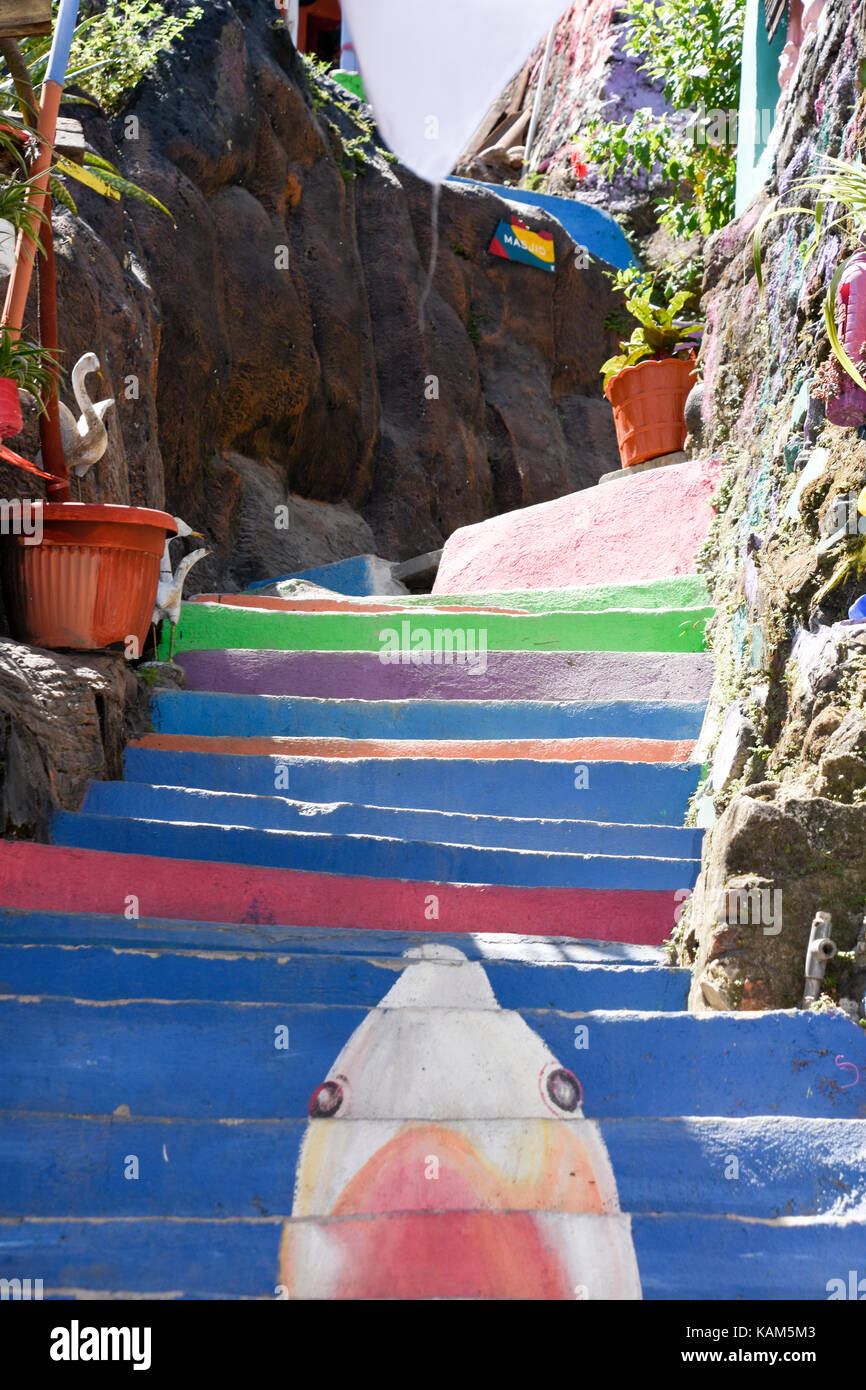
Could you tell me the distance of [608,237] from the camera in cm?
1323

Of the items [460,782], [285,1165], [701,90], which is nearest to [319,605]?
[460,782]

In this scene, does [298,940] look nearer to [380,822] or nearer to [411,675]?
[380,822]

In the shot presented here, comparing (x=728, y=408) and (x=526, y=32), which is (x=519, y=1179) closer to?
(x=728, y=408)

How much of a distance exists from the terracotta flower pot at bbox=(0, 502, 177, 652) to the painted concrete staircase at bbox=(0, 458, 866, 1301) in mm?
605

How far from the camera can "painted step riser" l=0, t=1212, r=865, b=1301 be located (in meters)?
1.98

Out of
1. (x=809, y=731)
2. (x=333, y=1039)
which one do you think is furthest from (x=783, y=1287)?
(x=809, y=731)

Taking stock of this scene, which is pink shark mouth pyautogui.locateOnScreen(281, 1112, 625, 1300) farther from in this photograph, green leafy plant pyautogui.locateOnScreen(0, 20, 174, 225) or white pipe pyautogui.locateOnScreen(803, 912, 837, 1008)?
green leafy plant pyautogui.locateOnScreen(0, 20, 174, 225)

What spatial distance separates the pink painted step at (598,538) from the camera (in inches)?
237

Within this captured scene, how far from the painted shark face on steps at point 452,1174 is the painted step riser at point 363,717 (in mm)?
1798

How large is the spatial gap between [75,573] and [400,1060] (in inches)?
82.2

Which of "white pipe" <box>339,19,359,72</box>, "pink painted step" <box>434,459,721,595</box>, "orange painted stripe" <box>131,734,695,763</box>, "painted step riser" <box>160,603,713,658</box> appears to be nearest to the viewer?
"orange painted stripe" <box>131,734,695,763</box>

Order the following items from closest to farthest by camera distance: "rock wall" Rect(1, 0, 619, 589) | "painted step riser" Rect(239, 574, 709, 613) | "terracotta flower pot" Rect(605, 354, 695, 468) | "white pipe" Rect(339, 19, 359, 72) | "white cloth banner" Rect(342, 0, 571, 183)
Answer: "painted step riser" Rect(239, 574, 709, 613) → "terracotta flower pot" Rect(605, 354, 695, 468) → "rock wall" Rect(1, 0, 619, 589) → "white cloth banner" Rect(342, 0, 571, 183) → "white pipe" Rect(339, 19, 359, 72)

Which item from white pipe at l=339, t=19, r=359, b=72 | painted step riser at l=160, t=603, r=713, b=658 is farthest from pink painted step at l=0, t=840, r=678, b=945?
white pipe at l=339, t=19, r=359, b=72

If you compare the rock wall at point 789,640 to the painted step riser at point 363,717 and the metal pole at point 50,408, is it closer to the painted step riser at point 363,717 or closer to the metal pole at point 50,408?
the painted step riser at point 363,717
